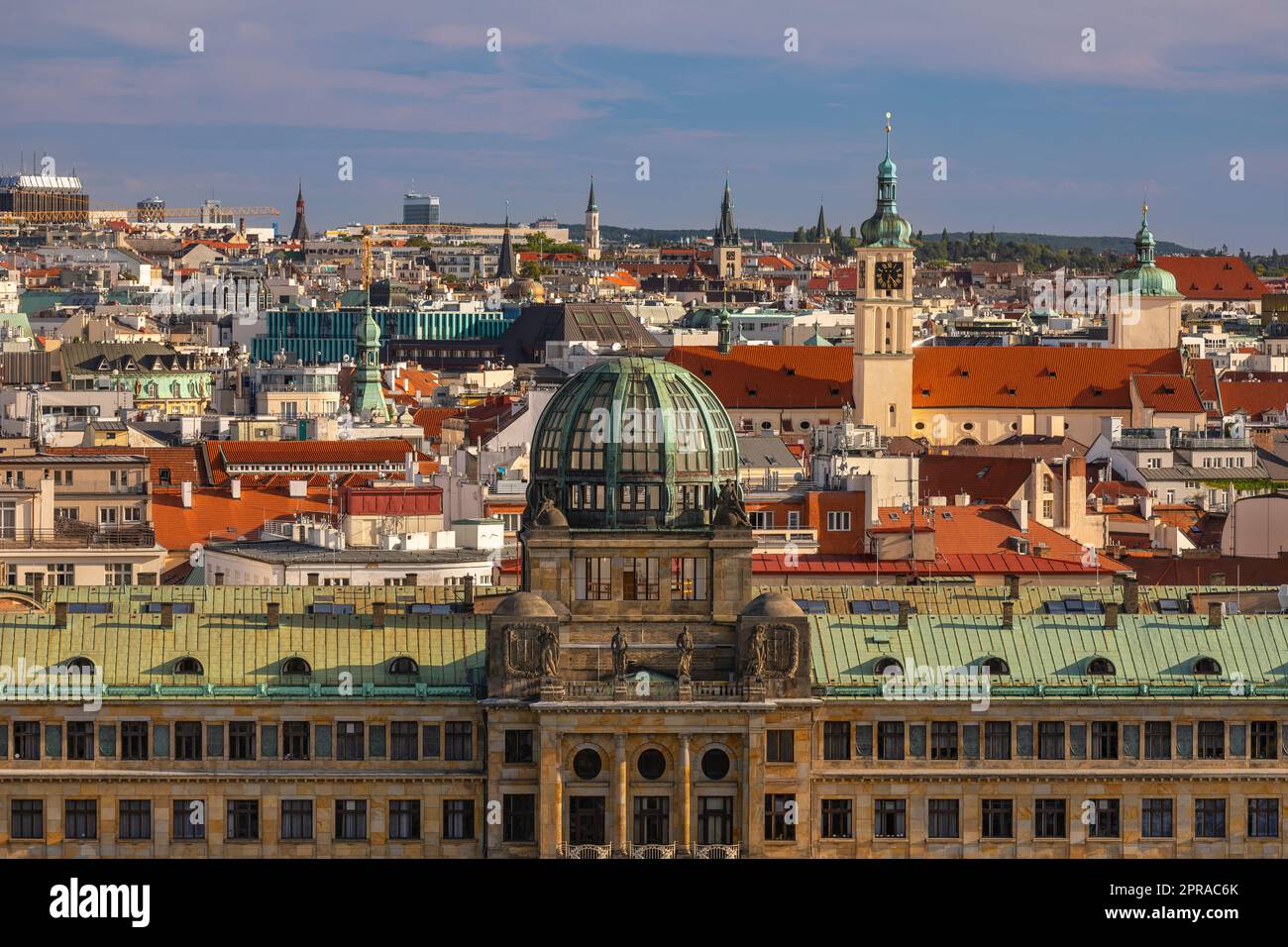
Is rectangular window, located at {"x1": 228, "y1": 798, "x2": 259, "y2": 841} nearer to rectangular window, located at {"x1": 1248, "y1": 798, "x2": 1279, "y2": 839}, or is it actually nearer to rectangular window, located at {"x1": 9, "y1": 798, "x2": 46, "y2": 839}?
rectangular window, located at {"x1": 9, "y1": 798, "x2": 46, "y2": 839}

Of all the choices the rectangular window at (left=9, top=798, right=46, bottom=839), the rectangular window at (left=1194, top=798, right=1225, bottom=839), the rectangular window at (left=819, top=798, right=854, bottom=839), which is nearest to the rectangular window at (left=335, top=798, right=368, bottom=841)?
the rectangular window at (left=9, top=798, right=46, bottom=839)

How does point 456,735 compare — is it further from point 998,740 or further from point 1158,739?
point 1158,739

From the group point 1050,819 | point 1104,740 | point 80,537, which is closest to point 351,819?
point 1050,819

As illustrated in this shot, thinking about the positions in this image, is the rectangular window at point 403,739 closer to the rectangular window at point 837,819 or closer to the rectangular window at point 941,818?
the rectangular window at point 837,819

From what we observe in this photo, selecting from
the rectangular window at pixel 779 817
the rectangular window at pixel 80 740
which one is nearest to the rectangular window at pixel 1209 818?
the rectangular window at pixel 779 817

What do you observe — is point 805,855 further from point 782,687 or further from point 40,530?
point 40,530
